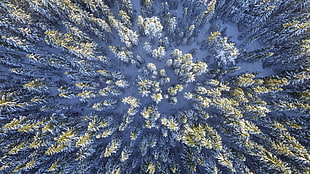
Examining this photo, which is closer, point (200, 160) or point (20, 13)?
point (200, 160)

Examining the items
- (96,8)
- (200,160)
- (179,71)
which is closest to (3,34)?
(96,8)

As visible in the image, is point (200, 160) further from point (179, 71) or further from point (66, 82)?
point (66, 82)

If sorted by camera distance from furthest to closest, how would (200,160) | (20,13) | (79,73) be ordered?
(79,73)
(20,13)
(200,160)

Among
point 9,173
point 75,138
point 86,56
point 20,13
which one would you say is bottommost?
point 9,173

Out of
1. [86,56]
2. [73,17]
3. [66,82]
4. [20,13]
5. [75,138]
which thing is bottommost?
[75,138]

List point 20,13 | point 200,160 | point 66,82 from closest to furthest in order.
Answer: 1. point 200,160
2. point 20,13
3. point 66,82

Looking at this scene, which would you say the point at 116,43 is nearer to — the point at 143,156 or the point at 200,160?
the point at 143,156

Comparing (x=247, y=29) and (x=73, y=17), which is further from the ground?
(x=247, y=29)

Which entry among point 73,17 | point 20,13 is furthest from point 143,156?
point 20,13

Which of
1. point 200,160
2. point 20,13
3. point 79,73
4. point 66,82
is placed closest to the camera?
point 200,160
